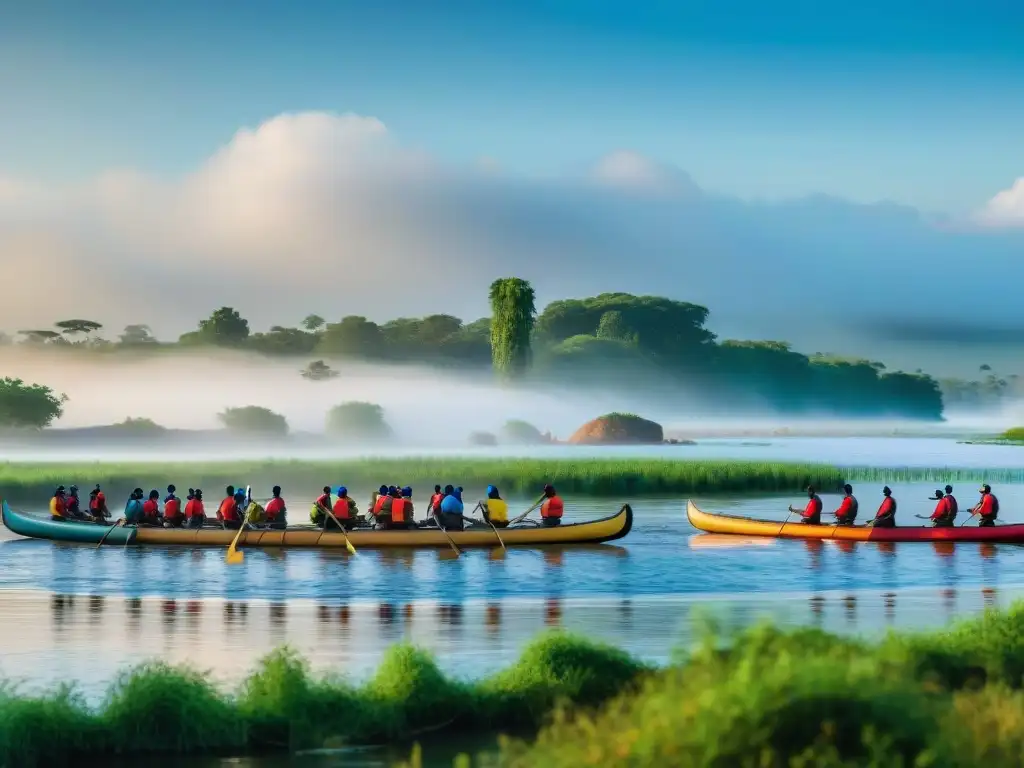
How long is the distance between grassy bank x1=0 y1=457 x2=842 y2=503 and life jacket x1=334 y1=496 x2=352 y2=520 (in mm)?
27682

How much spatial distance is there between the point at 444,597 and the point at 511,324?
436 ft

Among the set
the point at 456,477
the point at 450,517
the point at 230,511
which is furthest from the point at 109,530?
the point at 456,477

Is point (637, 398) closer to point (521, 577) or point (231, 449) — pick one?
point (231, 449)

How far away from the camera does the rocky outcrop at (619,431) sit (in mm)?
157750

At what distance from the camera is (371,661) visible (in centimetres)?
1766

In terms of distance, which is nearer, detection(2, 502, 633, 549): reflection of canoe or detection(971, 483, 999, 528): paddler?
detection(2, 502, 633, 549): reflection of canoe

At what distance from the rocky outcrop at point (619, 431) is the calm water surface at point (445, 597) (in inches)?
4443

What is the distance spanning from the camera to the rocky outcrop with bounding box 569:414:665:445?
157750 millimetres

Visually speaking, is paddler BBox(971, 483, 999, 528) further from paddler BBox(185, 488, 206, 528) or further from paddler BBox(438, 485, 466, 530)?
paddler BBox(185, 488, 206, 528)

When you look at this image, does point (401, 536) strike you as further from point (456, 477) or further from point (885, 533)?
point (456, 477)

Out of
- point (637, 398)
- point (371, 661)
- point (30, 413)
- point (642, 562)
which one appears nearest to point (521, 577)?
point (642, 562)

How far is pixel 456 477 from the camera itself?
69438mm

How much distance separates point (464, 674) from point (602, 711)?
4.30 metres

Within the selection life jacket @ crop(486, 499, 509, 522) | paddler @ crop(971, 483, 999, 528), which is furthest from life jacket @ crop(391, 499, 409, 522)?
paddler @ crop(971, 483, 999, 528)
